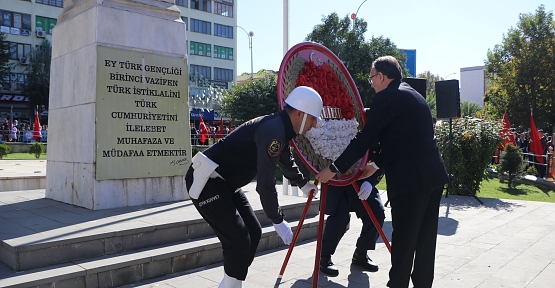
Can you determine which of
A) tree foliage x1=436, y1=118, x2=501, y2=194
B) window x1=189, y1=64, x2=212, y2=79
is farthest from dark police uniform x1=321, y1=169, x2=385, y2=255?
window x1=189, y1=64, x2=212, y2=79

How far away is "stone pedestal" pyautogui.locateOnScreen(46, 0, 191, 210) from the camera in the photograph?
6.38 meters

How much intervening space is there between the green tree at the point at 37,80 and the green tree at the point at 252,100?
23.6 metres

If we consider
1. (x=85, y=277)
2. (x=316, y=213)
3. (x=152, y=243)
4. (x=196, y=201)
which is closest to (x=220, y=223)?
(x=196, y=201)

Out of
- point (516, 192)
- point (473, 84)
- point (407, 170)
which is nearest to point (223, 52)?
point (473, 84)

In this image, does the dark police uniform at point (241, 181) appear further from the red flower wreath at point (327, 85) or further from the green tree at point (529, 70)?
the green tree at point (529, 70)

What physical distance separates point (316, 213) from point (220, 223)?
3.99m

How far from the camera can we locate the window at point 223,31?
61569 mm

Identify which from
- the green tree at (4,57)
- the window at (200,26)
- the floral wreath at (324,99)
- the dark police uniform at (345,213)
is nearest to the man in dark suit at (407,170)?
the floral wreath at (324,99)

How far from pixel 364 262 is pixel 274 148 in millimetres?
2479

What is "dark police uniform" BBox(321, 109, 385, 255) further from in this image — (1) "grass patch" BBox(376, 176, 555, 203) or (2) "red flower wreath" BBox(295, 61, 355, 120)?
(1) "grass patch" BBox(376, 176, 555, 203)

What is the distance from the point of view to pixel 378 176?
5.24 meters

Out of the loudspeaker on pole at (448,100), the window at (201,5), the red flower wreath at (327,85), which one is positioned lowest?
the red flower wreath at (327,85)

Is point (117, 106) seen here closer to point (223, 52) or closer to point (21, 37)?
point (21, 37)

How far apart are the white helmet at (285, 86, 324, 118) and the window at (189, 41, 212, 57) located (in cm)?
5684
